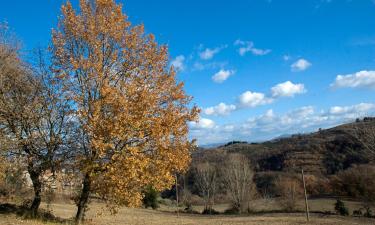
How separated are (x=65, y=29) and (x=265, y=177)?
74.5 meters

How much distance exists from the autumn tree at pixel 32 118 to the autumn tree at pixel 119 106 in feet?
5.77

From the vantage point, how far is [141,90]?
57.0ft

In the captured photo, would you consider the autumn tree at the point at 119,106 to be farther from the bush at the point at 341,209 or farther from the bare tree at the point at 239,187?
the bare tree at the point at 239,187

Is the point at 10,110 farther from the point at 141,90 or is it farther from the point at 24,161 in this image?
the point at 141,90

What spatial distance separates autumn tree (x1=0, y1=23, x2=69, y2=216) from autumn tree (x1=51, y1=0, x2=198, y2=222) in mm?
1760

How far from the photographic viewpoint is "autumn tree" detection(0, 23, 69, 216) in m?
18.8

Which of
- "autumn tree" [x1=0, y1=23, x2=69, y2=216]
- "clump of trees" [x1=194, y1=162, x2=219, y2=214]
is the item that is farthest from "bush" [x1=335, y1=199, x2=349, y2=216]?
"autumn tree" [x1=0, y1=23, x2=69, y2=216]

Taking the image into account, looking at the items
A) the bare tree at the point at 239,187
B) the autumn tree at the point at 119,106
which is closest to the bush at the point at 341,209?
the bare tree at the point at 239,187

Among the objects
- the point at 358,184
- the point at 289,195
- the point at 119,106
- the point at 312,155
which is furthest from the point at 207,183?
the point at 119,106

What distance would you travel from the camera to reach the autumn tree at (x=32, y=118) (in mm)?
18781

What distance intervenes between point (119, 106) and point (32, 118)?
5.56m

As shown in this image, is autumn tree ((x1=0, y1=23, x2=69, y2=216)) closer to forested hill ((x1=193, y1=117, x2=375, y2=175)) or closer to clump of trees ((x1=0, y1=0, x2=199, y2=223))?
clump of trees ((x1=0, y1=0, x2=199, y2=223))

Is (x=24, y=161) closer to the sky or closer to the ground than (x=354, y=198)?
closer to the sky

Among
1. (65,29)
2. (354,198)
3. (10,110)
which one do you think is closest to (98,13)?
(65,29)
